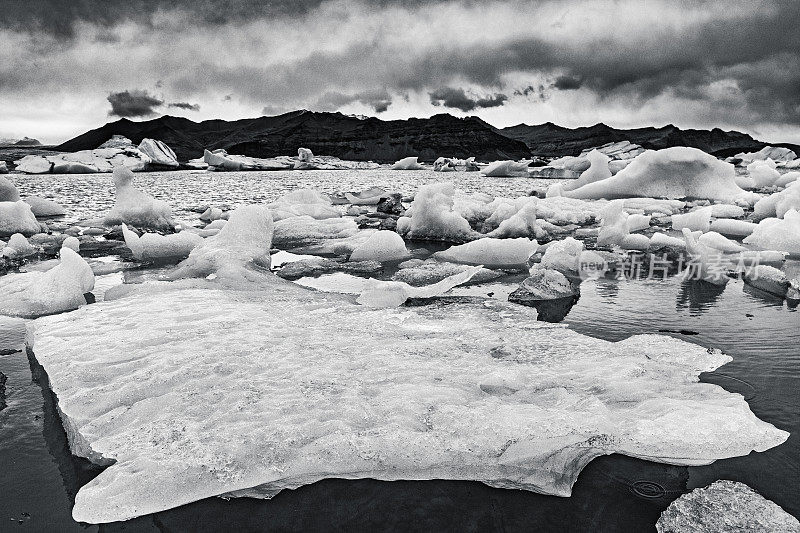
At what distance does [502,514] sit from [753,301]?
11.5 ft

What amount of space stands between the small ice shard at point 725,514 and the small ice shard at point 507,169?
92.3 ft

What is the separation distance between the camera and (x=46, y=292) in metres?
3.62

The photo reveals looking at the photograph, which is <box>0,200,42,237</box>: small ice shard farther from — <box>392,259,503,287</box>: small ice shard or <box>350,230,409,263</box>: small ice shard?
<box>392,259,503,287</box>: small ice shard

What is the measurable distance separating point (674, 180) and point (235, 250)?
41.5 feet

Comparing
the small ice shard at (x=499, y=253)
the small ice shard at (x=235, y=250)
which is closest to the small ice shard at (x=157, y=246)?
the small ice shard at (x=235, y=250)

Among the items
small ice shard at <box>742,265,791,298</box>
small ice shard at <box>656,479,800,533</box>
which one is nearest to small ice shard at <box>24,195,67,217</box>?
small ice shard at <box>742,265,791,298</box>

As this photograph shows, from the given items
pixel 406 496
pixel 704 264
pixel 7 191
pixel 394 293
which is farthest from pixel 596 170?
pixel 406 496

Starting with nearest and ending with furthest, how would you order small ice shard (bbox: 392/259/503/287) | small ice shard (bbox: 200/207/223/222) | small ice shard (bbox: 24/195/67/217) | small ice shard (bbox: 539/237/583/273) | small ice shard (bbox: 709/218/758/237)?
small ice shard (bbox: 392/259/503/287)
small ice shard (bbox: 539/237/583/273)
small ice shard (bbox: 709/218/758/237)
small ice shard (bbox: 200/207/223/222)
small ice shard (bbox: 24/195/67/217)

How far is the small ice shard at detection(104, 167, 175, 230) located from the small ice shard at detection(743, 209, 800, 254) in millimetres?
8544

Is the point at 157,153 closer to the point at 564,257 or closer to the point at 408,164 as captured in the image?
the point at 408,164

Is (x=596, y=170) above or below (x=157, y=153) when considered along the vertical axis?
below

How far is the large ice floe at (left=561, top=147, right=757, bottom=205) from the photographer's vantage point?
1274cm

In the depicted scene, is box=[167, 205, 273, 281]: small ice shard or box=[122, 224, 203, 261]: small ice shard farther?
box=[122, 224, 203, 261]: small ice shard

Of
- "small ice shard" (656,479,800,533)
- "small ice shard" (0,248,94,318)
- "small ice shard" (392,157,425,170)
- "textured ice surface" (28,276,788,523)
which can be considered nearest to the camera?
"small ice shard" (656,479,800,533)
